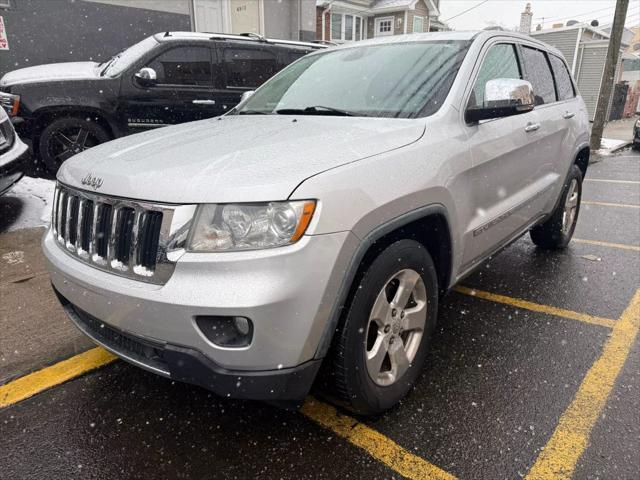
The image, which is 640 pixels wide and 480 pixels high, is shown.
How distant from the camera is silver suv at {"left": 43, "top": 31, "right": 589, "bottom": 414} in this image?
175 centimetres

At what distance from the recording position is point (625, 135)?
17.7 metres

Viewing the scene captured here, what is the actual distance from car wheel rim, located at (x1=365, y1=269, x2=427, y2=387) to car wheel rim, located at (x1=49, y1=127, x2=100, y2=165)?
17.1ft

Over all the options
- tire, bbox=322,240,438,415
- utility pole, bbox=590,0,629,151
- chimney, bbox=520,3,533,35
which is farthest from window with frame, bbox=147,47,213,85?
chimney, bbox=520,3,533,35

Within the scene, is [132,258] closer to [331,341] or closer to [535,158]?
[331,341]

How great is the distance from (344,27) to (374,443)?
24190mm

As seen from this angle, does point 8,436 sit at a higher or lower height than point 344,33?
lower

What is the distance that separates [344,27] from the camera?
2364 cm

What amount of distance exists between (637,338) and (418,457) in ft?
6.22

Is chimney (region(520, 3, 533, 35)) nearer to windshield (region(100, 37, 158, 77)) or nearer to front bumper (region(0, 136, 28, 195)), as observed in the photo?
windshield (region(100, 37, 158, 77))

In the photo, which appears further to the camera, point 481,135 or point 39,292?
point 39,292

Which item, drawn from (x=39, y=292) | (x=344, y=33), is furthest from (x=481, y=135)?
(x=344, y=33)

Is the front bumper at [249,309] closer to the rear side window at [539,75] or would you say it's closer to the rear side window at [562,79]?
the rear side window at [539,75]

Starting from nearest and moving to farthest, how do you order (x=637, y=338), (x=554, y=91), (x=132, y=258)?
(x=132, y=258)
(x=637, y=338)
(x=554, y=91)

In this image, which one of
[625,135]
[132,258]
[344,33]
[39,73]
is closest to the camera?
[132,258]
